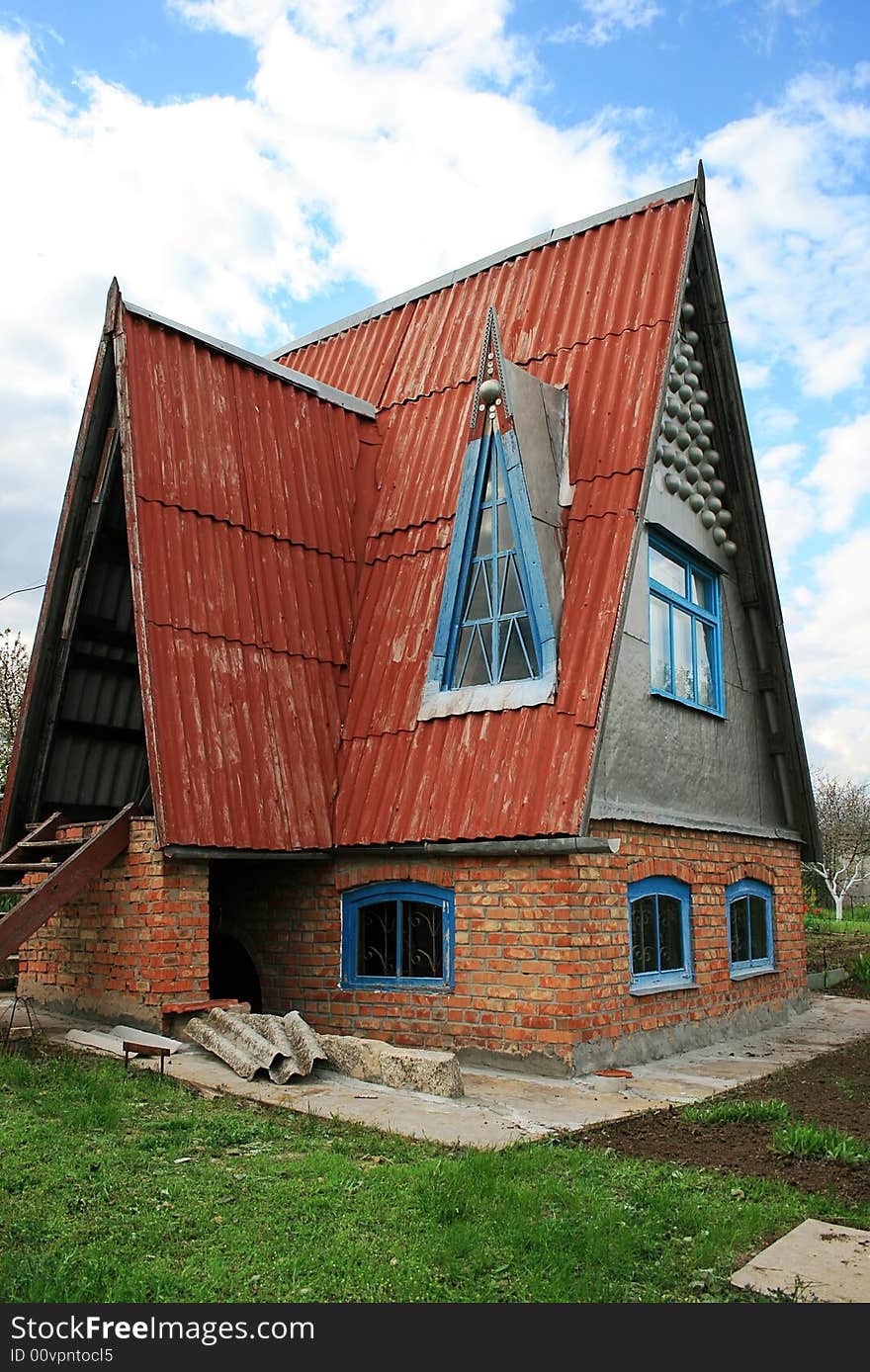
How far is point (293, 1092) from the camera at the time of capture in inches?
319

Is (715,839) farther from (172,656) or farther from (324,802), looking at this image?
(172,656)

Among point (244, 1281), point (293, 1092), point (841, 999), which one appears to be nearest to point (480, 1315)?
point (244, 1281)

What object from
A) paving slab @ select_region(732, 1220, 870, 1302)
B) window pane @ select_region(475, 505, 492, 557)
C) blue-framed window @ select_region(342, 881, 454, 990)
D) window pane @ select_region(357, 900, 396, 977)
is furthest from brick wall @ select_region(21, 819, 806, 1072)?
paving slab @ select_region(732, 1220, 870, 1302)

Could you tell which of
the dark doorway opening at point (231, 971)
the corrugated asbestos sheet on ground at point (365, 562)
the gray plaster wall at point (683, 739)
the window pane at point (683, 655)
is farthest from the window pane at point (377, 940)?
the window pane at point (683, 655)

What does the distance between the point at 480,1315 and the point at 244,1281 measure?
92 centimetres

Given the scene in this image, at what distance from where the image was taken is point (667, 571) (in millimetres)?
12039

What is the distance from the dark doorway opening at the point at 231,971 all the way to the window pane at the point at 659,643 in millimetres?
5370

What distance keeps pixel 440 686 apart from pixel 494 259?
611 cm

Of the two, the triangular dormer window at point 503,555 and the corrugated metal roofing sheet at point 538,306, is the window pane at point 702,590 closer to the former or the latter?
the triangular dormer window at point 503,555

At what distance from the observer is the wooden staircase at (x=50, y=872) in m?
9.34

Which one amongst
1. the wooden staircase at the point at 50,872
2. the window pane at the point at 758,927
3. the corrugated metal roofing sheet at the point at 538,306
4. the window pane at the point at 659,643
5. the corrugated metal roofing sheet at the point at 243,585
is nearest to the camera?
the wooden staircase at the point at 50,872

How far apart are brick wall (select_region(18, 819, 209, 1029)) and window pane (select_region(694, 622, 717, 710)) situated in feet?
19.1

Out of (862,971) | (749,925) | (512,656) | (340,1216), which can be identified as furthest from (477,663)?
(862,971)

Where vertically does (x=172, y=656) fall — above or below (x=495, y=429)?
below
